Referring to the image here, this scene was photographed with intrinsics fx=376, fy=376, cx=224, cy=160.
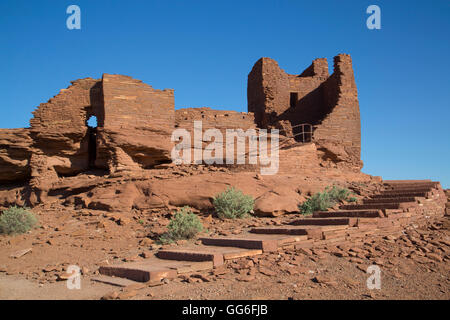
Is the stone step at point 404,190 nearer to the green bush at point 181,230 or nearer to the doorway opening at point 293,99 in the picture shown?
the green bush at point 181,230

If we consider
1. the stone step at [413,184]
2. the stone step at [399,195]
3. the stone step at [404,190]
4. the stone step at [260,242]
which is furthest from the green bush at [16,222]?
the stone step at [413,184]

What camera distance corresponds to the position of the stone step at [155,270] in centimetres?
559

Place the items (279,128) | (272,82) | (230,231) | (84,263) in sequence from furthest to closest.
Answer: (272,82), (279,128), (230,231), (84,263)

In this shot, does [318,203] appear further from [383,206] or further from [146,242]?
[146,242]

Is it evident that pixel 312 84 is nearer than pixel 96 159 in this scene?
No

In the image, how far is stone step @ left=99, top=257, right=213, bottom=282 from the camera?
559 cm

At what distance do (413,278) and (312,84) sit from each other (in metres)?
15.6

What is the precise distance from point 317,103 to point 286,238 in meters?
14.3

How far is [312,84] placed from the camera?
66.1ft

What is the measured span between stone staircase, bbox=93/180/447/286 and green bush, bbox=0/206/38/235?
4.53m

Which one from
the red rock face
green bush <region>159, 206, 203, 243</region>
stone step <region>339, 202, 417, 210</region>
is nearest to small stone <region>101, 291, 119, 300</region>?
green bush <region>159, 206, 203, 243</region>

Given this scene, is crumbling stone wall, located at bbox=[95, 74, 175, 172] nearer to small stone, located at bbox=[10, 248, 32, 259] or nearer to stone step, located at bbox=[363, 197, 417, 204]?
small stone, located at bbox=[10, 248, 32, 259]
